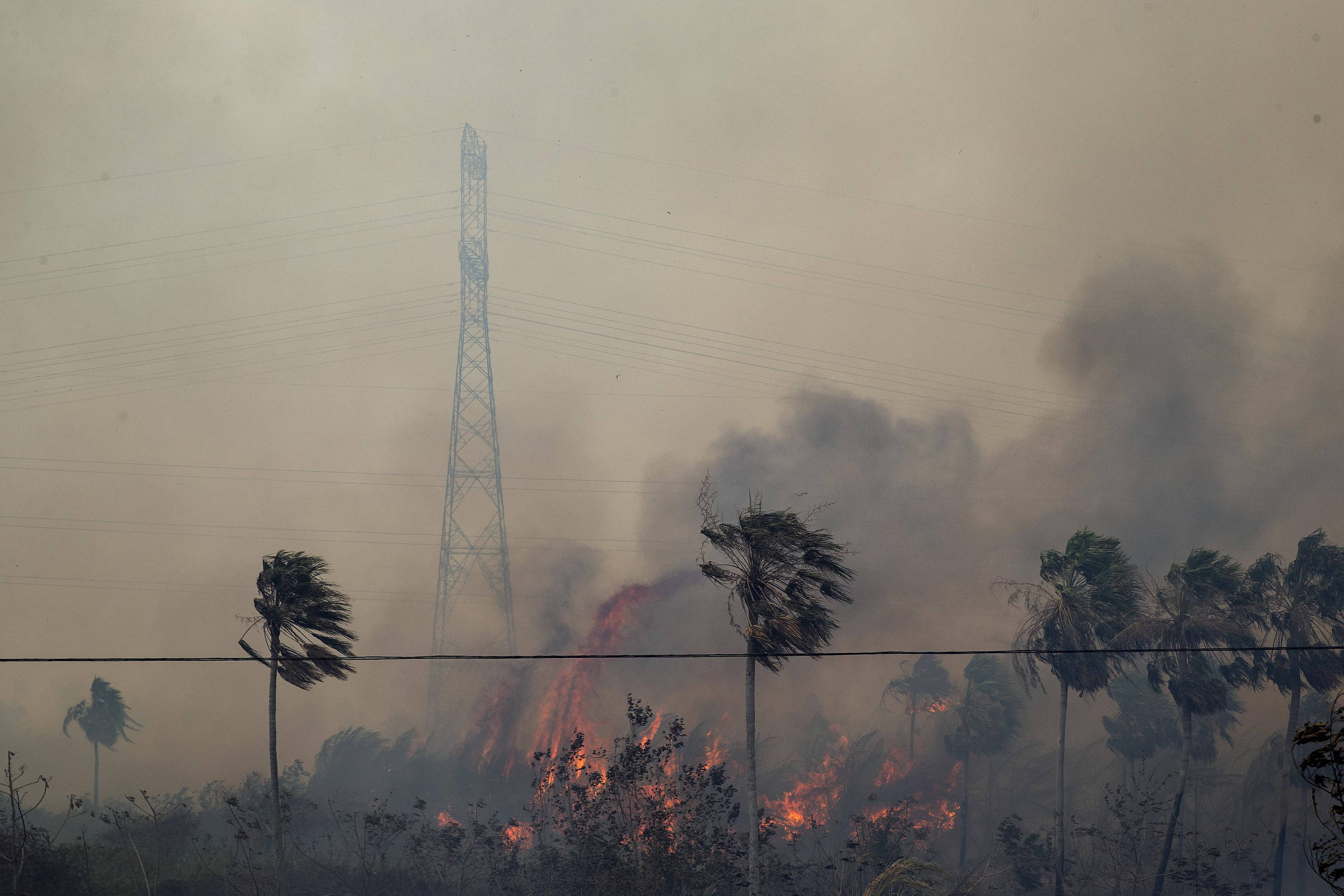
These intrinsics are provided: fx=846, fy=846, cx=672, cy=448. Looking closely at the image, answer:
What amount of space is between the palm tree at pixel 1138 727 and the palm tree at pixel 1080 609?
16121mm

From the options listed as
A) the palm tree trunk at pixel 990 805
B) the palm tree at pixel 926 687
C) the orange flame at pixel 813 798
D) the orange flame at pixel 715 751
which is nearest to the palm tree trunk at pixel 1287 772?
the palm tree trunk at pixel 990 805

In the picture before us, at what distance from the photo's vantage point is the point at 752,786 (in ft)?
90.7

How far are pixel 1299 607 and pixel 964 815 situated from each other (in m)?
24.5

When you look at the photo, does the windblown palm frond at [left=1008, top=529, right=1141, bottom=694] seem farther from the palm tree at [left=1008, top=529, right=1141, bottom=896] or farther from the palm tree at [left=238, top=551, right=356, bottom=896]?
the palm tree at [left=238, top=551, right=356, bottom=896]

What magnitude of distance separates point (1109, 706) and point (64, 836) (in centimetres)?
9402

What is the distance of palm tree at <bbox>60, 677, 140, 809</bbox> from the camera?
245 ft

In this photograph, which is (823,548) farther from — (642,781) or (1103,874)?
(1103,874)

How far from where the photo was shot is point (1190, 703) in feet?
127

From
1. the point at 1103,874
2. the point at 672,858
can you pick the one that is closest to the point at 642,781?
Result: the point at 672,858

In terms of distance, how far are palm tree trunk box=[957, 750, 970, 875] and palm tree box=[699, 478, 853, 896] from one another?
105 ft

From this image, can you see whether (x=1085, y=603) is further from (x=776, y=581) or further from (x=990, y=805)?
(x=990, y=805)

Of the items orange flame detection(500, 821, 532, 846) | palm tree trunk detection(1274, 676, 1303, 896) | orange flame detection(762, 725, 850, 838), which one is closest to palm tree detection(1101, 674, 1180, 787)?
palm tree trunk detection(1274, 676, 1303, 896)

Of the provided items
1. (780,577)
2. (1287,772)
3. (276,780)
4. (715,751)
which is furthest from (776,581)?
(715,751)

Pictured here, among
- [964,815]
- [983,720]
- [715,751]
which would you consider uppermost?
[983,720]
